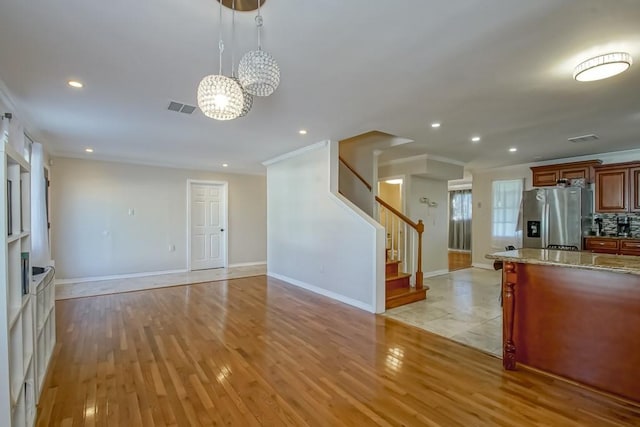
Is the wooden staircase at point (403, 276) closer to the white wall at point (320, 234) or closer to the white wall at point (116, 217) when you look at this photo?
the white wall at point (320, 234)

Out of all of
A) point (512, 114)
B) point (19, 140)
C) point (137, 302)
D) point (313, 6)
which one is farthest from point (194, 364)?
point (512, 114)

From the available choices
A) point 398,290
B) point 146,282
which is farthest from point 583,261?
point 146,282

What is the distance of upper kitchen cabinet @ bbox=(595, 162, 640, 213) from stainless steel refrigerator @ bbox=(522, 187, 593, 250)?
0.90ft

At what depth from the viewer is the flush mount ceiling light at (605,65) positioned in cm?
211

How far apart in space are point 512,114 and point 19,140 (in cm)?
559

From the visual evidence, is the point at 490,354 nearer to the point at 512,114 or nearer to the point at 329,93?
the point at 512,114

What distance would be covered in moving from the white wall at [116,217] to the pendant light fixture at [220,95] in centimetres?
590

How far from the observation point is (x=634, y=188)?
5035 mm

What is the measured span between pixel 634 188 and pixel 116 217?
31.2ft

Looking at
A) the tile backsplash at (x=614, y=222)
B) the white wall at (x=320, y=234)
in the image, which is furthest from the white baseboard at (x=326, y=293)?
the tile backsplash at (x=614, y=222)

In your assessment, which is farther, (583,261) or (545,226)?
(545,226)

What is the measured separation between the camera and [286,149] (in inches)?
213

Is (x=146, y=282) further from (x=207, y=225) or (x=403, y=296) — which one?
(x=403, y=296)

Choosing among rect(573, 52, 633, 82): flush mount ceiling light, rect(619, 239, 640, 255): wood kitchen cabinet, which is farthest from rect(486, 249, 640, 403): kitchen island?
rect(619, 239, 640, 255): wood kitchen cabinet
